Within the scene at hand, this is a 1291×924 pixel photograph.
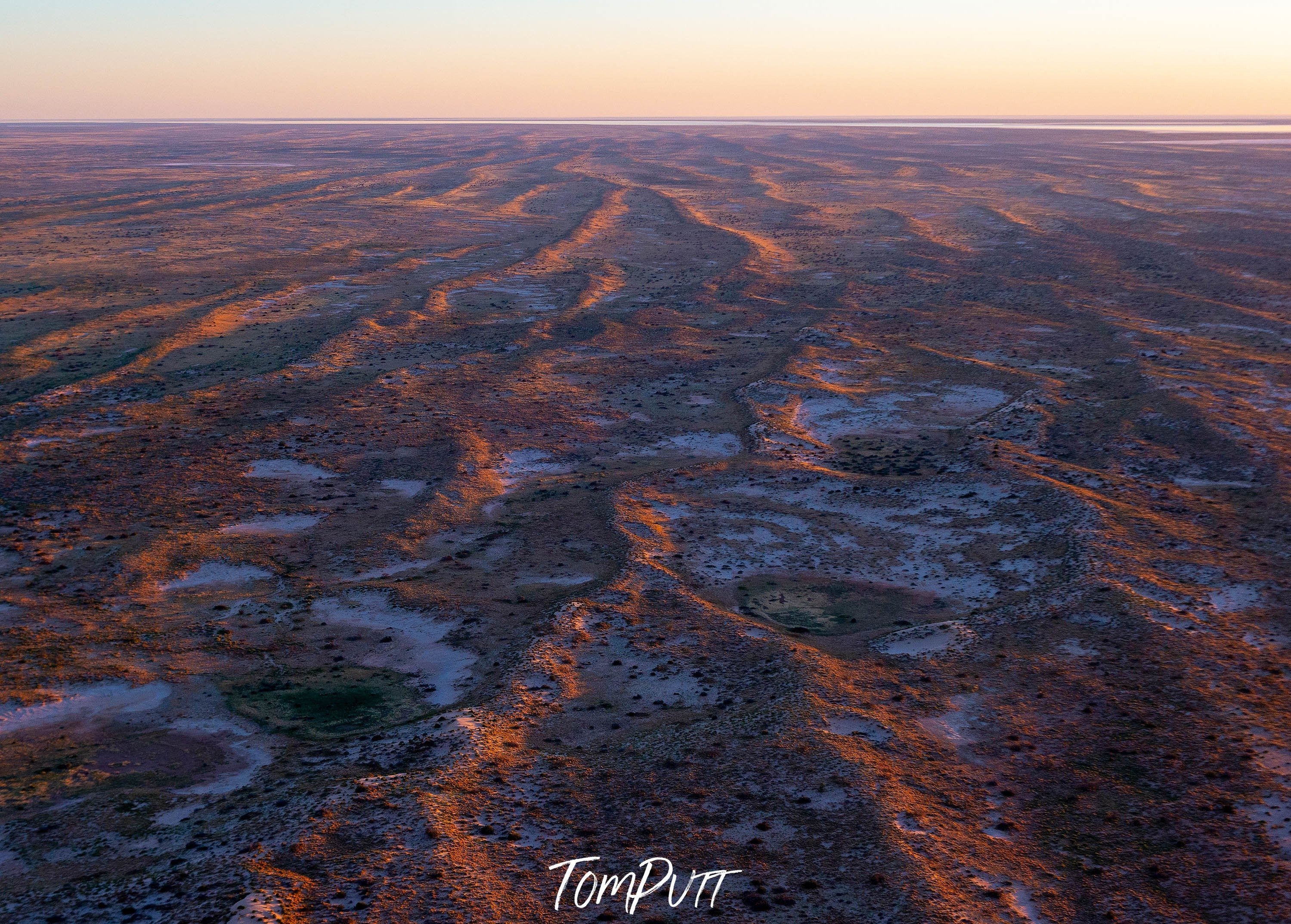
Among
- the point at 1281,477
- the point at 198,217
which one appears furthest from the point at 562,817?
the point at 198,217

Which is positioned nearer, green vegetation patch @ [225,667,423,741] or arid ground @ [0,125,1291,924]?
arid ground @ [0,125,1291,924]

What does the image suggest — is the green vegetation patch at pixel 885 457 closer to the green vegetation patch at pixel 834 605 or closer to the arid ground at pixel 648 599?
the arid ground at pixel 648 599

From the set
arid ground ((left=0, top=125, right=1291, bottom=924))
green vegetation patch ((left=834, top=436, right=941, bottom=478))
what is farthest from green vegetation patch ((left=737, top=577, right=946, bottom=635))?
green vegetation patch ((left=834, top=436, right=941, bottom=478))

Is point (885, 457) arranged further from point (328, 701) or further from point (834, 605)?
point (328, 701)

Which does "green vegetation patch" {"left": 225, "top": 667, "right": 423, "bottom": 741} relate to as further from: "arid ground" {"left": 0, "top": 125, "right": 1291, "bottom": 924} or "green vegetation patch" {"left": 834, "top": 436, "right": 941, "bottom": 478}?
"green vegetation patch" {"left": 834, "top": 436, "right": 941, "bottom": 478}

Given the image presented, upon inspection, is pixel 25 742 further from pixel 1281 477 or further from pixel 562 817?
pixel 1281 477

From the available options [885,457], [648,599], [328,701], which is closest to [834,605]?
[648,599]
